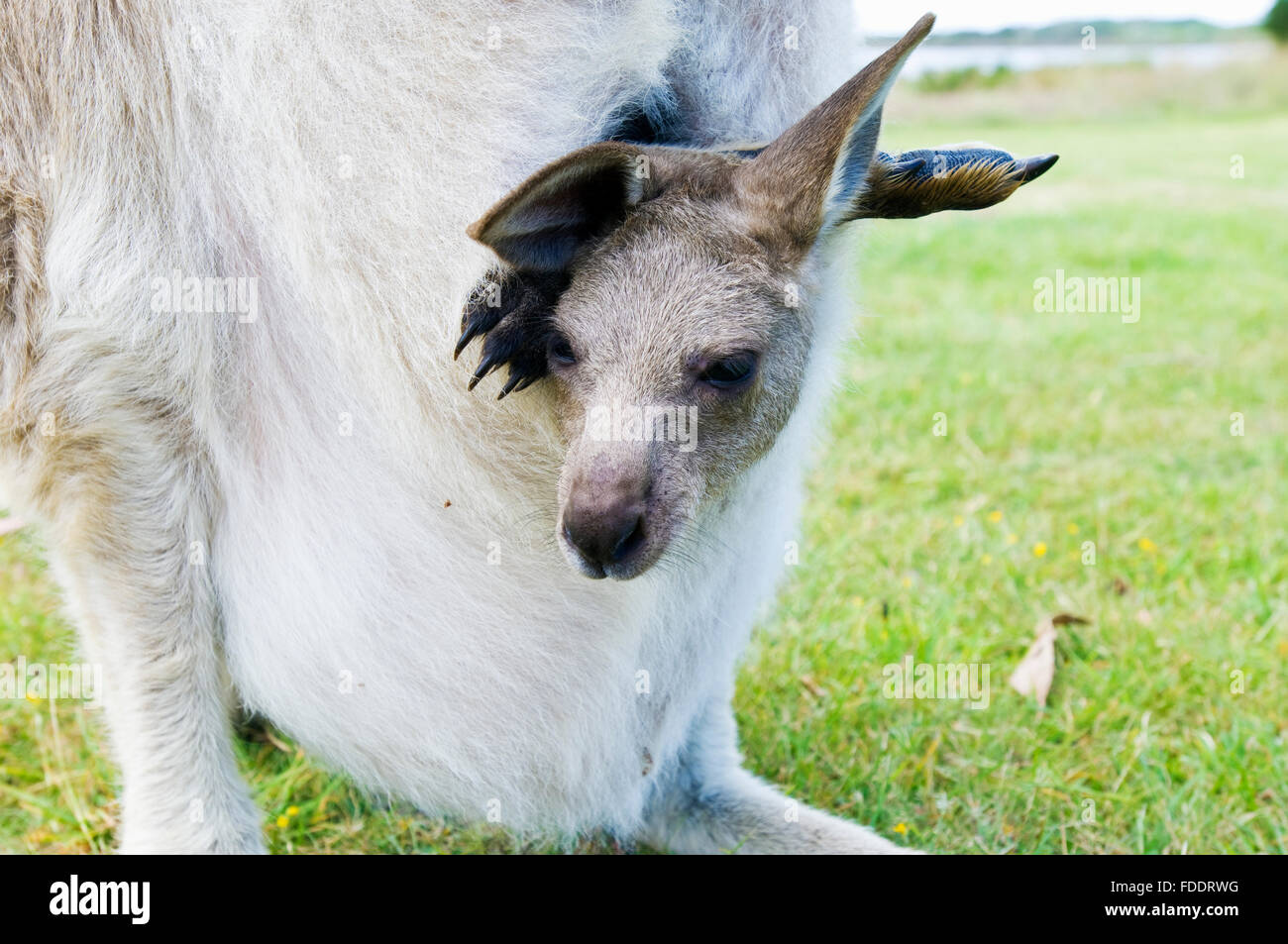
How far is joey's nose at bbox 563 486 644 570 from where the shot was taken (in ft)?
5.37

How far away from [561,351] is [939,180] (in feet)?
Answer: 1.98

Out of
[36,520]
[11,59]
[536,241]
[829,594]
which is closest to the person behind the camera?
[536,241]

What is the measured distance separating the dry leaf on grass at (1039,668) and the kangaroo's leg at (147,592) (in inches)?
70.5

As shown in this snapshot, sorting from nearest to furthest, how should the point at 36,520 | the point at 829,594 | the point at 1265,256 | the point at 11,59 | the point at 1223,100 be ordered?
the point at 11,59 → the point at 36,520 → the point at 829,594 → the point at 1265,256 → the point at 1223,100

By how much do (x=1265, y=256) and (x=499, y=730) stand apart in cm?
725

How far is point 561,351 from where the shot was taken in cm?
176

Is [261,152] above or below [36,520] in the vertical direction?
above

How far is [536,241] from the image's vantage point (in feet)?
5.65

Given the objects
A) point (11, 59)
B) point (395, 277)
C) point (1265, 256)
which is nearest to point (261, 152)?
point (395, 277)

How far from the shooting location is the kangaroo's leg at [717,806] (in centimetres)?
254
